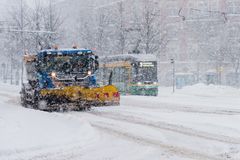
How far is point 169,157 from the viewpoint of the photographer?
10.6m

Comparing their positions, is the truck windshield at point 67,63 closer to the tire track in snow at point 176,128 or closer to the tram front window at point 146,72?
the tire track in snow at point 176,128

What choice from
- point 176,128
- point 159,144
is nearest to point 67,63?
point 176,128

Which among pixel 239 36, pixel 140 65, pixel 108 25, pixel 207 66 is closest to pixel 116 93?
pixel 140 65

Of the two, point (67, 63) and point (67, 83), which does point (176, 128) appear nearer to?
point (67, 83)

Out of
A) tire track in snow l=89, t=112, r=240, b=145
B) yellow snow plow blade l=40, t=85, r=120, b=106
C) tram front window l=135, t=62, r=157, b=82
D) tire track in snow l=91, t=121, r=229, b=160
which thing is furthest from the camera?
tram front window l=135, t=62, r=157, b=82

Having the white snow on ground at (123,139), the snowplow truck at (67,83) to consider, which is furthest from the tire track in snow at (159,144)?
the snowplow truck at (67,83)

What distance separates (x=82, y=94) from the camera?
2303 centimetres

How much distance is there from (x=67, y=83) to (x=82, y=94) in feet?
2.67

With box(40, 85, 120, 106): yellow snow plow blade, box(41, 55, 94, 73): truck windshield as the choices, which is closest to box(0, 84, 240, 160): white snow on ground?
box(40, 85, 120, 106): yellow snow plow blade

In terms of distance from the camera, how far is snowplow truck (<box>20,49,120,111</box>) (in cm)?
2295

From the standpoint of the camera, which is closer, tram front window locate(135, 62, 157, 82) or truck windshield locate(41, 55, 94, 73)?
truck windshield locate(41, 55, 94, 73)

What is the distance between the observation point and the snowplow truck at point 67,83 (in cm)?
2295

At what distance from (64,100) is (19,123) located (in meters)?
8.04

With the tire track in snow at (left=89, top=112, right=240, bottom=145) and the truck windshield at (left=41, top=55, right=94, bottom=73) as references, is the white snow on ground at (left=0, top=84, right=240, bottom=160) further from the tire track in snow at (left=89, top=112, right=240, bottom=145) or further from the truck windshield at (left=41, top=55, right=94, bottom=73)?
the truck windshield at (left=41, top=55, right=94, bottom=73)
